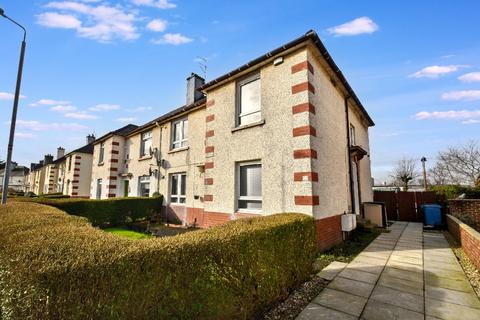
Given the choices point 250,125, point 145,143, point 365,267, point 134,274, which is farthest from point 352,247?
point 145,143

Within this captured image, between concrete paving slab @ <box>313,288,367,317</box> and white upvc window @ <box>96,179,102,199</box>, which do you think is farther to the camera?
white upvc window @ <box>96,179,102,199</box>

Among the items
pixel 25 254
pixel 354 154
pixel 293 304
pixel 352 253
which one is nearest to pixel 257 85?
pixel 354 154

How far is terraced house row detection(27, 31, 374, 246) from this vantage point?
657 cm

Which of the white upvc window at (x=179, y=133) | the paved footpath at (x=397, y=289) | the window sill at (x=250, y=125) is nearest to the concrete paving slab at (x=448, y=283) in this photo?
the paved footpath at (x=397, y=289)

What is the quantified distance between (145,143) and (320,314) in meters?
14.6

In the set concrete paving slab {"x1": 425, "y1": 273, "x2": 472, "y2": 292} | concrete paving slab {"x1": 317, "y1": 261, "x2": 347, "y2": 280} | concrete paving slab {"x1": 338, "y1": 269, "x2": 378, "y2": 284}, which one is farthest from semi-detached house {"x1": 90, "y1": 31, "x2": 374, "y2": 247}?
concrete paving slab {"x1": 425, "y1": 273, "x2": 472, "y2": 292}

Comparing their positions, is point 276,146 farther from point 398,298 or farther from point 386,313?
point 386,313

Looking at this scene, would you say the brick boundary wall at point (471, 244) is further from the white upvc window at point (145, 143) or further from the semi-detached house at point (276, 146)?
the white upvc window at point (145, 143)

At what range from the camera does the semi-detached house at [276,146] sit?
655 cm

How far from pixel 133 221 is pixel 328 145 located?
10.5 metres

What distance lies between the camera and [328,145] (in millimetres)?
7609

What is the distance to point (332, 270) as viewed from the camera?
512 cm

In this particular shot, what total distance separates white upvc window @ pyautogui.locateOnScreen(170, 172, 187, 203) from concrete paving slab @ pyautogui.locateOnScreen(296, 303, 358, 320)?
8.77 meters

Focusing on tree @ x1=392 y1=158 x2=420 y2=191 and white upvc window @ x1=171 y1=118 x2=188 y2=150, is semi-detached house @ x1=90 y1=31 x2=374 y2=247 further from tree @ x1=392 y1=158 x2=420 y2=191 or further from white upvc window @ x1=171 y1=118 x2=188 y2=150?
tree @ x1=392 y1=158 x2=420 y2=191
